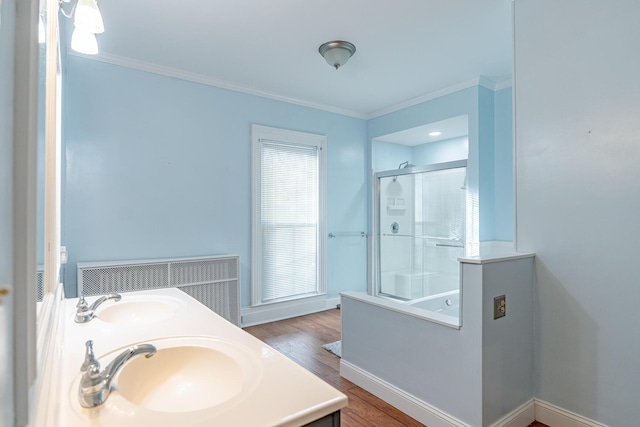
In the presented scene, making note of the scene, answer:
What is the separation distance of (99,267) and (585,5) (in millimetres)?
3540

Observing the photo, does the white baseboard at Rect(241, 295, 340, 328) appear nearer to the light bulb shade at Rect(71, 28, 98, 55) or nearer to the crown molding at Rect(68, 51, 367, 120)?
the crown molding at Rect(68, 51, 367, 120)

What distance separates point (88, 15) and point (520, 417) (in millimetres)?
2737

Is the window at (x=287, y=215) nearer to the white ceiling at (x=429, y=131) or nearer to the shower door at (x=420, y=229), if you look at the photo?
the shower door at (x=420, y=229)

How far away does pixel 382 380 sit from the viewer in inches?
84.0

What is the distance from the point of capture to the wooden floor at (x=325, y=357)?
196cm

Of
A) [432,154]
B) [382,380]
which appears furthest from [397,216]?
[382,380]

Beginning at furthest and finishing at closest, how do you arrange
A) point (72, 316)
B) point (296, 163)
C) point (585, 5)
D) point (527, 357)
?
point (296, 163) < point (527, 357) < point (585, 5) < point (72, 316)

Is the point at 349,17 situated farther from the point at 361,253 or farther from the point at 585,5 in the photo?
the point at 361,253

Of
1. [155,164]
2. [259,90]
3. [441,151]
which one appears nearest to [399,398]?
[155,164]

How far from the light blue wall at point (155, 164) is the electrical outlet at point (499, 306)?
2.45 meters

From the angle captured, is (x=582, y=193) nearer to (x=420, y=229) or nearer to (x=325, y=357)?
(x=325, y=357)

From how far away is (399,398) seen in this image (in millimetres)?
2020

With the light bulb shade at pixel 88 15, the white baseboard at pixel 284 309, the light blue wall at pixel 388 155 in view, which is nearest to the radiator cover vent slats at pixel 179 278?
the white baseboard at pixel 284 309

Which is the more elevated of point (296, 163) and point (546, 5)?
point (546, 5)
